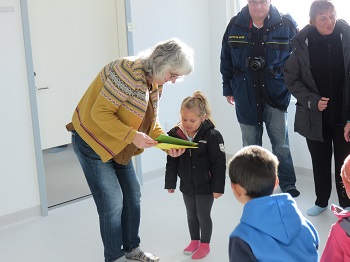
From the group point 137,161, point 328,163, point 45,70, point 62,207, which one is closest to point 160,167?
point 137,161

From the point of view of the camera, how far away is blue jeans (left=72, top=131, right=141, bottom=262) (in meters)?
2.77

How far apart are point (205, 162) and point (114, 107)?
0.69m

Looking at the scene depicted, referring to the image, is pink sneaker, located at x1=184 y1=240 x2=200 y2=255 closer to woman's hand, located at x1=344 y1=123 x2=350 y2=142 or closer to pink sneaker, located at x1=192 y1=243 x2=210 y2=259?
pink sneaker, located at x1=192 y1=243 x2=210 y2=259

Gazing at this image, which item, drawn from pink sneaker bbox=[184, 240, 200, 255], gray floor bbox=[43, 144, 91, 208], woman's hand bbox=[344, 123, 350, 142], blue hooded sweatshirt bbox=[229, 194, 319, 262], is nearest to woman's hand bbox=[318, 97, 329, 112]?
woman's hand bbox=[344, 123, 350, 142]

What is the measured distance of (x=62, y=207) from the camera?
4.18 meters

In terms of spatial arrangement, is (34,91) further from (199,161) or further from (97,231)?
(199,161)

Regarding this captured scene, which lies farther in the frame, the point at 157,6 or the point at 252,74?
the point at 157,6

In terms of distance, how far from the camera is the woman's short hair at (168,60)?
2.52m

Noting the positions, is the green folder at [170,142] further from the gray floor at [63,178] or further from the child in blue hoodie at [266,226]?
the gray floor at [63,178]

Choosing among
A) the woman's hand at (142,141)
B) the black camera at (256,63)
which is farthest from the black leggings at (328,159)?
the woman's hand at (142,141)

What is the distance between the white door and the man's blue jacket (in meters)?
0.98

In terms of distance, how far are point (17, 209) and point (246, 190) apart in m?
2.61

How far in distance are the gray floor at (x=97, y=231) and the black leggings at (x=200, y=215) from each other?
141 mm

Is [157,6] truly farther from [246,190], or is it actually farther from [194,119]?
[246,190]
